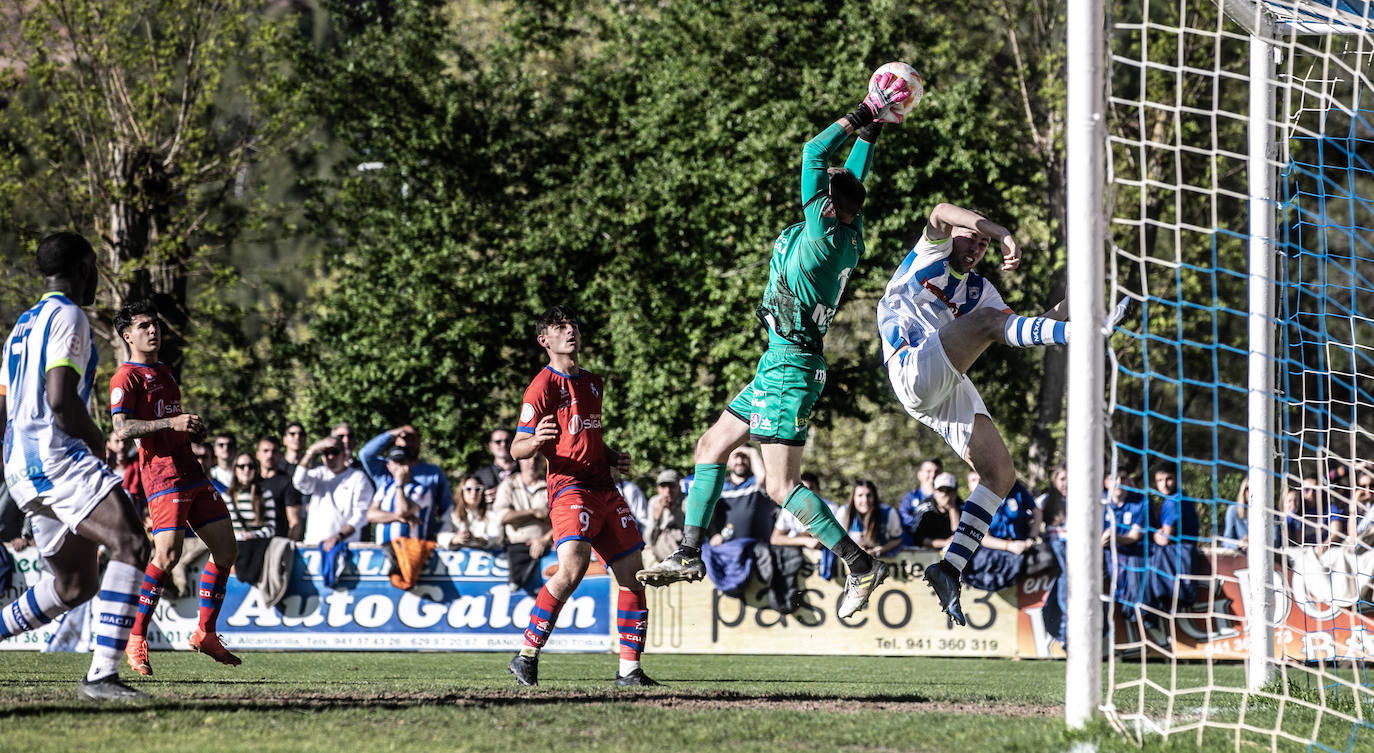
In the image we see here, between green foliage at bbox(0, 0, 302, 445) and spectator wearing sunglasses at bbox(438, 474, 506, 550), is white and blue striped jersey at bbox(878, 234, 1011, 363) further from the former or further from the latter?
green foliage at bbox(0, 0, 302, 445)

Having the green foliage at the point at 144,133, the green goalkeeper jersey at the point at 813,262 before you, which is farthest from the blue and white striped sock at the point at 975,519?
the green foliage at the point at 144,133

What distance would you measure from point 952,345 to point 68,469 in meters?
4.77

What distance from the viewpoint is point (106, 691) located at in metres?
6.72

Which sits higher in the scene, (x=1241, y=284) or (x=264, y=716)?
(x=1241, y=284)

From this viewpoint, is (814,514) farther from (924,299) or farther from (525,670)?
(525,670)

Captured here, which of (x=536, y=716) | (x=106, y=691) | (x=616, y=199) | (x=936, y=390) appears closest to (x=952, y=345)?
(x=936, y=390)

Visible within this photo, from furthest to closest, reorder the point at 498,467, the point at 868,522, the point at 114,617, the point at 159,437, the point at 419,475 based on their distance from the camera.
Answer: the point at 498,467 → the point at 419,475 → the point at 868,522 → the point at 159,437 → the point at 114,617

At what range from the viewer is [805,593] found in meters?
13.8

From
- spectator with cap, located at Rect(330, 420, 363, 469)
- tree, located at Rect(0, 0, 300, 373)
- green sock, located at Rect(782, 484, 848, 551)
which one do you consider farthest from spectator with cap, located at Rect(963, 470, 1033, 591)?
tree, located at Rect(0, 0, 300, 373)

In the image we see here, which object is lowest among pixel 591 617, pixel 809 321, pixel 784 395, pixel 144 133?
pixel 591 617

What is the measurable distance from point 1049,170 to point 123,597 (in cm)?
1935

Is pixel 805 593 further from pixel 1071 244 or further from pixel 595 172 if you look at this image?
pixel 595 172

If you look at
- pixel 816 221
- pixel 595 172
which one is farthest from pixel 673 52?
pixel 816 221

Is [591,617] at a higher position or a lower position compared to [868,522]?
lower
